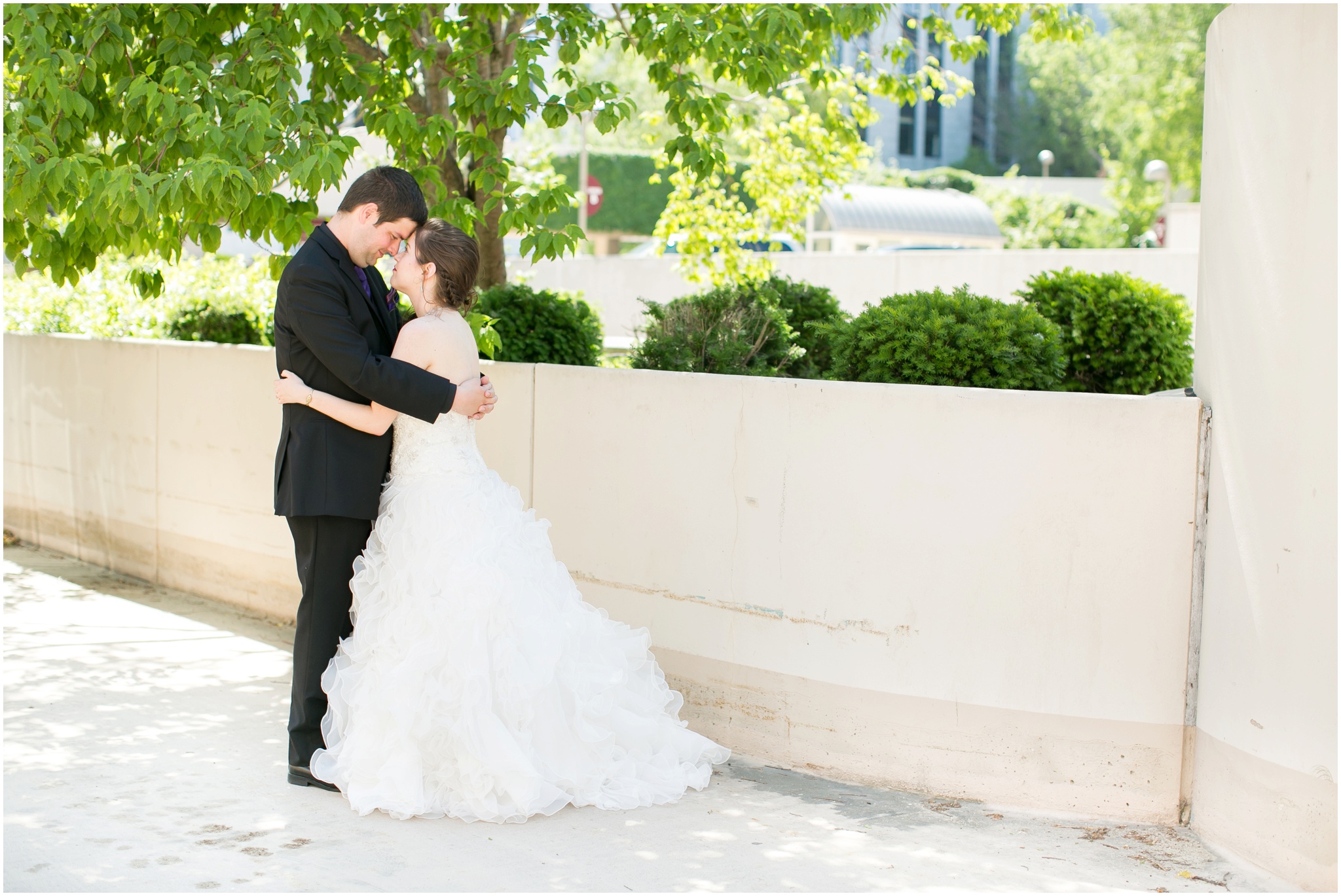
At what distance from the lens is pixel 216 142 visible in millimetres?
4953

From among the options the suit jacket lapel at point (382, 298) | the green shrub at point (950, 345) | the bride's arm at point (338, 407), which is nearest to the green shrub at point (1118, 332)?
the green shrub at point (950, 345)

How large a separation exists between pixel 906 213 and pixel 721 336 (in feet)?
70.3

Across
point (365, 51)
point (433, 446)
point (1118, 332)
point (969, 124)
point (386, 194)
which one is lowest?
point (433, 446)

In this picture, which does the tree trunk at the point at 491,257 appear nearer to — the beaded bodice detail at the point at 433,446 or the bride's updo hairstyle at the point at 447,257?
the bride's updo hairstyle at the point at 447,257

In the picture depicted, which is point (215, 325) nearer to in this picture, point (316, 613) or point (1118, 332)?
point (316, 613)

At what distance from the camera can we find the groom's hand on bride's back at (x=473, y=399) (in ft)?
14.1

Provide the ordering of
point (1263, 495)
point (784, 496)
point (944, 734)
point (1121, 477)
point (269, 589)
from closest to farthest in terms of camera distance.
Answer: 1. point (1263, 495)
2. point (1121, 477)
3. point (944, 734)
4. point (784, 496)
5. point (269, 589)

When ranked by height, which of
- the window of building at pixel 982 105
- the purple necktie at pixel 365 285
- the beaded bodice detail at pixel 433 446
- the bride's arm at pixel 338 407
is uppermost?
the window of building at pixel 982 105

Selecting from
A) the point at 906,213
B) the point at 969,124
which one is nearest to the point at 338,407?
the point at 906,213

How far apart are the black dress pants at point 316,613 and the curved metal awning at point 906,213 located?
22301 mm

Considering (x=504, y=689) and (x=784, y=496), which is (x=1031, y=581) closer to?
(x=784, y=496)

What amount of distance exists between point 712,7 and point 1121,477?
14.9ft

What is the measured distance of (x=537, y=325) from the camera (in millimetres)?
7523

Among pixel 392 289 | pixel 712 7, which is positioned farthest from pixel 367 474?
pixel 712 7
